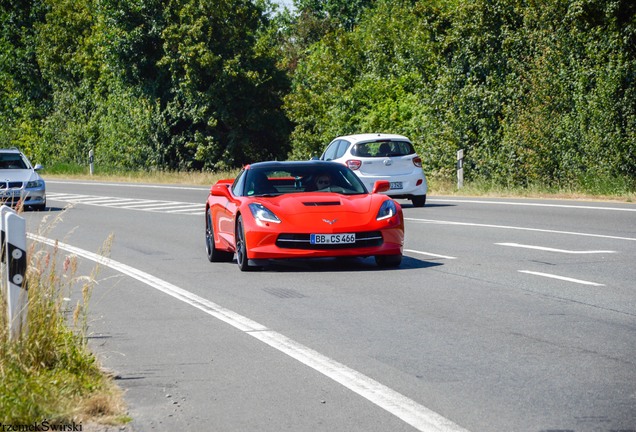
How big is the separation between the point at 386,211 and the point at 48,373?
7.68m

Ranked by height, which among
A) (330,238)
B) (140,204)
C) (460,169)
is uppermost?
(330,238)

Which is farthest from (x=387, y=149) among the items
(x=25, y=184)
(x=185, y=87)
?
(x=185, y=87)

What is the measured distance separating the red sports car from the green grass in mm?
5772

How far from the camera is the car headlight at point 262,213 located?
13.7m

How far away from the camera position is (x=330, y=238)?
13547mm

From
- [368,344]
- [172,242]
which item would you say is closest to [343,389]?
[368,344]

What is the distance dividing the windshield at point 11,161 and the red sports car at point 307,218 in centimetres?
1582

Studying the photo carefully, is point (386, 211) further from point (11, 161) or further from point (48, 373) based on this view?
point (11, 161)

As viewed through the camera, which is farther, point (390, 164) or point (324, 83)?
point (324, 83)

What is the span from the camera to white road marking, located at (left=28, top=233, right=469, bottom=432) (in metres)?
6.09

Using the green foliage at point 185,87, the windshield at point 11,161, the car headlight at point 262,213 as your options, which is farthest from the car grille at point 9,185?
the green foliage at point 185,87

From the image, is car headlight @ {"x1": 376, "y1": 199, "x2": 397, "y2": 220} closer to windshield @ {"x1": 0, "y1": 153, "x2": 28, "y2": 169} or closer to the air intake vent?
the air intake vent

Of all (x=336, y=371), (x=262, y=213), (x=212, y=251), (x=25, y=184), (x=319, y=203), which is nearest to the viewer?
(x=336, y=371)

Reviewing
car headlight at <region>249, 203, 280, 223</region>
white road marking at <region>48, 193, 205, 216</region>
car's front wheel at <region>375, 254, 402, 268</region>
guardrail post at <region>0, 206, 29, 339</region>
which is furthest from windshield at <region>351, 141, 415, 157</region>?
guardrail post at <region>0, 206, 29, 339</region>
